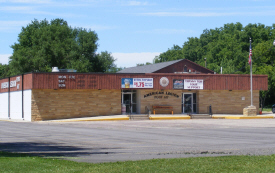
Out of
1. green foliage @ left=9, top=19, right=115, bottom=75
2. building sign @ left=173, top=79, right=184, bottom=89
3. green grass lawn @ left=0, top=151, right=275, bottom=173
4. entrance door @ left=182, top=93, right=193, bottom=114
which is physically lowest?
green grass lawn @ left=0, top=151, right=275, bottom=173

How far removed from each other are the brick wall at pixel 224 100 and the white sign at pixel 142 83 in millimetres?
5496

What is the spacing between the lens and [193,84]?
40375 millimetres

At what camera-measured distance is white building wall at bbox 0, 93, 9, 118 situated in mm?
44531

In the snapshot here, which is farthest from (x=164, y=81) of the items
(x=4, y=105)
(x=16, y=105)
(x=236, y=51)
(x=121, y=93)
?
(x=236, y=51)

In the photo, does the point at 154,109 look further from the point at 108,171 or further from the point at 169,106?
the point at 108,171

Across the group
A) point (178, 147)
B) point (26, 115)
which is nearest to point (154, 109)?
point (26, 115)

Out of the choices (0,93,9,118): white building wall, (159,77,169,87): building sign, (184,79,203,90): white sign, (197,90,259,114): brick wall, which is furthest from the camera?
(0,93,9,118): white building wall

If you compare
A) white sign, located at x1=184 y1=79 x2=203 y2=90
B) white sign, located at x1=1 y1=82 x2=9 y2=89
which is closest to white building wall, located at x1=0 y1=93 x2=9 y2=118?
white sign, located at x1=1 y1=82 x2=9 y2=89

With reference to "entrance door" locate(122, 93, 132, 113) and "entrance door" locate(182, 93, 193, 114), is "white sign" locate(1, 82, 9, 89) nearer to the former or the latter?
"entrance door" locate(122, 93, 132, 113)

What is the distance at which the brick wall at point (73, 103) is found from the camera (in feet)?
121

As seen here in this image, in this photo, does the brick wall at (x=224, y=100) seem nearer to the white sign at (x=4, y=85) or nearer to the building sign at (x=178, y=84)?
the building sign at (x=178, y=84)

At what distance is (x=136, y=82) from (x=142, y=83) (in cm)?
61

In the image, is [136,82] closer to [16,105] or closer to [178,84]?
[178,84]

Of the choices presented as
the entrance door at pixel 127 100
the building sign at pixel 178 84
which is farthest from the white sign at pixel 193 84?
the entrance door at pixel 127 100
